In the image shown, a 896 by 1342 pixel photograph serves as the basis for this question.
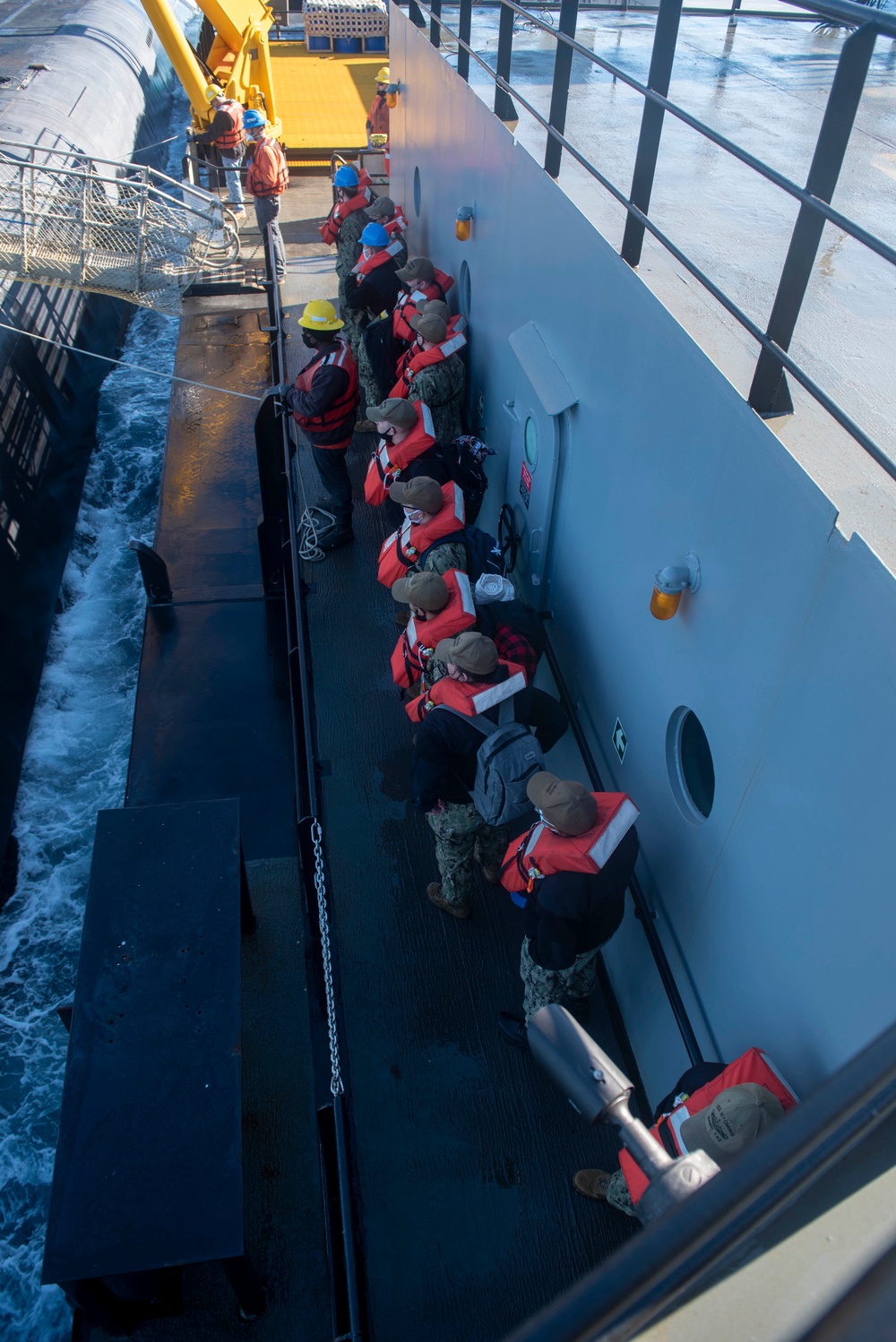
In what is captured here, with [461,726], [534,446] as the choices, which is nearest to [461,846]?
[461,726]

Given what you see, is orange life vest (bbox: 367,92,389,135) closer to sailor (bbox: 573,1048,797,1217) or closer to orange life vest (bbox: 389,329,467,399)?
orange life vest (bbox: 389,329,467,399)

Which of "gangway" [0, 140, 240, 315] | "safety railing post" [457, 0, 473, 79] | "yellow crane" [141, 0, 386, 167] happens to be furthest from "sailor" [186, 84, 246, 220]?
"safety railing post" [457, 0, 473, 79]

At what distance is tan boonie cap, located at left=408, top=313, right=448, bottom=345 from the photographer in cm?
597

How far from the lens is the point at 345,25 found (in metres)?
19.9

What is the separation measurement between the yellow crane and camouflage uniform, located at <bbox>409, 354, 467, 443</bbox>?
1067 cm

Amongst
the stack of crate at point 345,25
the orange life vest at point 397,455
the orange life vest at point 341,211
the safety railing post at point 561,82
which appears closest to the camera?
the safety railing post at point 561,82

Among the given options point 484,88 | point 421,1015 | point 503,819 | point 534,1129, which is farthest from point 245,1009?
point 484,88

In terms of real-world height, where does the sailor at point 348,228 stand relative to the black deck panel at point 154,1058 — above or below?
above

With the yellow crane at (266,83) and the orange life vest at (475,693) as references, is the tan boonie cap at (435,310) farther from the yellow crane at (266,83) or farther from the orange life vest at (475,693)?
the yellow crane at (266,83)

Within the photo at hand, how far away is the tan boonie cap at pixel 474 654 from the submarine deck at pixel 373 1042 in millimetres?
1479

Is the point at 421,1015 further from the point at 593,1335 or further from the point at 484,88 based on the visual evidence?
the point at 484,88

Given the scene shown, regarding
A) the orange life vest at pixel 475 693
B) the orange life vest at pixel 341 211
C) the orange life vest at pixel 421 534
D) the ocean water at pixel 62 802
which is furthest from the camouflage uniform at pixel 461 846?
the orange life vest at pixel 341 211

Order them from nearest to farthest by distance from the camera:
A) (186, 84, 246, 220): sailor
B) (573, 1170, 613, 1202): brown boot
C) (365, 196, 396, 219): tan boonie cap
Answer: (573, 1170, 613, 1202): brown boot, (365, 196, 396, 219): tan boonie cap, (186, 84, 246, 220): sailor

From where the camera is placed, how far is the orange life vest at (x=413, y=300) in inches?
262
